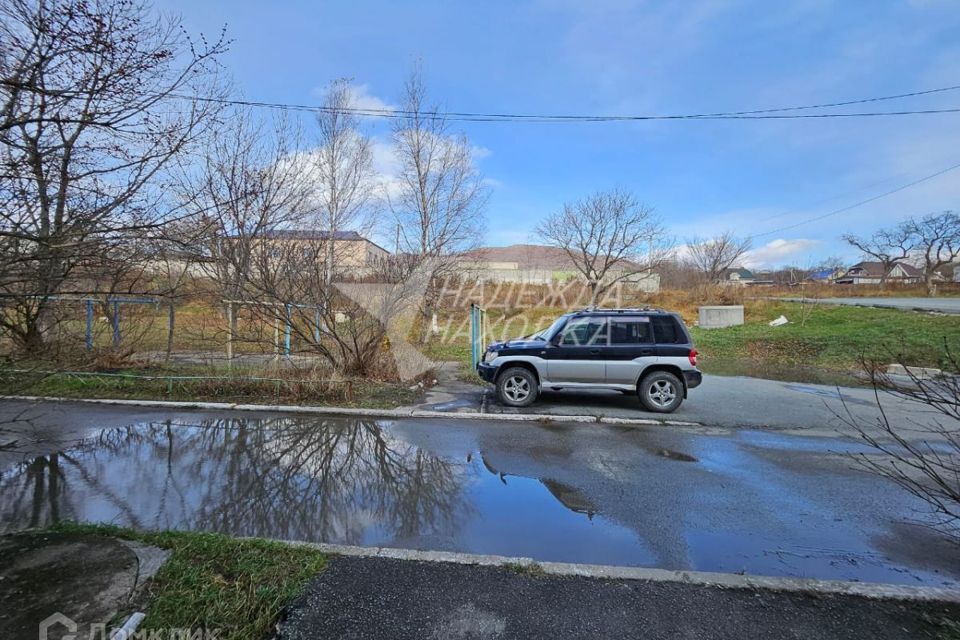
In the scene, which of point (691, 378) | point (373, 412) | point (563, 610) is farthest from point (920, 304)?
point (563, 610)

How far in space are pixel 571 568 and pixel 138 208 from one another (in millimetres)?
4739

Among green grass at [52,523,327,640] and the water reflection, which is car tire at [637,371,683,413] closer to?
the water reflection

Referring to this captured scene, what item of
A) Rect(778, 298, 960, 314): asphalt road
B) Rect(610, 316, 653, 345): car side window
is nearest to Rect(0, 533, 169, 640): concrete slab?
Rect(610, 316, 653, 345): car side window

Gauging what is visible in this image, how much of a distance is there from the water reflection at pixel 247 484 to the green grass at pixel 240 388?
1.58 m

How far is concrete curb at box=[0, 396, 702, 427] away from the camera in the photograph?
23.6ft

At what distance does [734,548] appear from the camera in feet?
11.6

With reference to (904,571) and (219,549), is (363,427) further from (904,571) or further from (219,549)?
(904,571)

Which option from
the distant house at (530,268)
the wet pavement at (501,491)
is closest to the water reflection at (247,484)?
the wet pavement at (501,491)

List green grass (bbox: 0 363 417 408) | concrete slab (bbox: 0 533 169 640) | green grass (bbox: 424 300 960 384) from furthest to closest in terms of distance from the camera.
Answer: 1. green grass (bbox: 424 300 960 384)
2. green grass (bbox: 0 363 417 408)
3. concrete slab (bbox: 0 533 169 640)

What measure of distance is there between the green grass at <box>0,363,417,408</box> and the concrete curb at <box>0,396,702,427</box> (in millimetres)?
285

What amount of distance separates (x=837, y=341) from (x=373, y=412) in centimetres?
1670

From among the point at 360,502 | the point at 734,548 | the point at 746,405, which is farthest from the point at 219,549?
the point at 746,405

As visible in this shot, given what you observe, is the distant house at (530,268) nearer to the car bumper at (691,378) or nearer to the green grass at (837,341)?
the green grass at (837,341)

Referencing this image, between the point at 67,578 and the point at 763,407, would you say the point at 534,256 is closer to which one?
the point at 763,407
